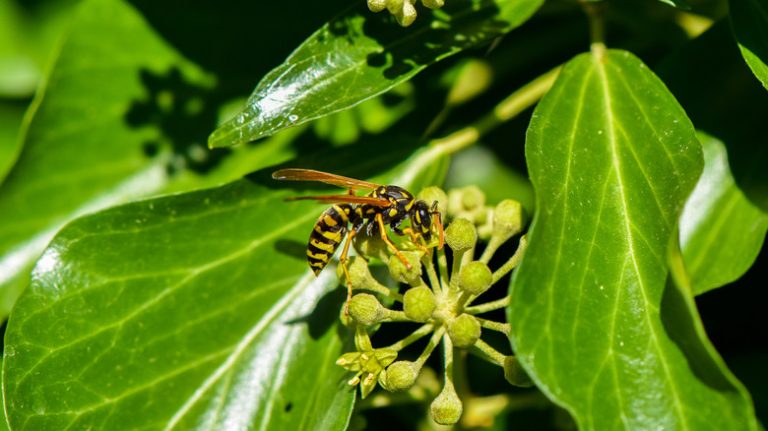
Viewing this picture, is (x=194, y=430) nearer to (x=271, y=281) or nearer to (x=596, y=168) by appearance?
(x=271, y=281)

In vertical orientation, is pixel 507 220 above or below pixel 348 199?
below

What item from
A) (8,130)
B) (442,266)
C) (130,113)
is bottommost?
(442,266)

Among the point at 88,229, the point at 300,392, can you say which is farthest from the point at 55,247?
the point at 300,392

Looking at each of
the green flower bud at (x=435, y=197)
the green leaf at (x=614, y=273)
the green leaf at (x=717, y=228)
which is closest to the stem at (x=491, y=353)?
the green leaf at (x=614, y=273)

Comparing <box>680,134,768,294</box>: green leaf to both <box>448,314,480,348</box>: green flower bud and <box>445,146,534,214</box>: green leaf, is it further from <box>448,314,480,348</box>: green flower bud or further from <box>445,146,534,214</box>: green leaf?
<box>445,146,534,214</box>: green leaf

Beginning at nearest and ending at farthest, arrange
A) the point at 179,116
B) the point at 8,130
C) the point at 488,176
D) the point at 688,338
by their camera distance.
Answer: the point at 688,338 < the point at 179,116 < the point at 488,176 < the point at 8,130

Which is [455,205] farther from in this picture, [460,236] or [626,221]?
[626,221]

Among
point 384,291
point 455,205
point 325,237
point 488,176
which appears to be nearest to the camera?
point 384,291

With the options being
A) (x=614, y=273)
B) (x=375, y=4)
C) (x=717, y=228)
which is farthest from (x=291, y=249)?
(x=717, y=228)
